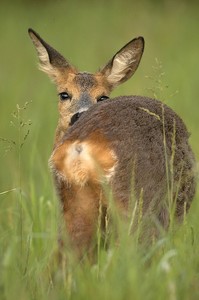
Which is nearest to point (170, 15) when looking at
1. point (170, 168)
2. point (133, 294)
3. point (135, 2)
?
point (135, 2)

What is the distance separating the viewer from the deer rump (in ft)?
19.2

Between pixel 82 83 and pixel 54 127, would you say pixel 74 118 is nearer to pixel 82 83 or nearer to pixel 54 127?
pixel 82 83

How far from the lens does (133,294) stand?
4.84 m

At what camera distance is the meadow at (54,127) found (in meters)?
5.20

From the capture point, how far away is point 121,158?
5.86 m

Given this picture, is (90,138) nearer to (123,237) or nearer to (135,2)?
(123,237)

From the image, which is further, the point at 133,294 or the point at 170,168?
the point at 170,168

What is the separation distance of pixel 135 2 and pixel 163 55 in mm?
4559

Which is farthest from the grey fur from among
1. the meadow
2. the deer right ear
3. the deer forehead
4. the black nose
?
the deer right ear

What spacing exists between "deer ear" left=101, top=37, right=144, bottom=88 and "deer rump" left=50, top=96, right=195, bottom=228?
2.63 meters

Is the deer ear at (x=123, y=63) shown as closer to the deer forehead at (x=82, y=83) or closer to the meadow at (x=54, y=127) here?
the deer forehead at (x=82, y=83)

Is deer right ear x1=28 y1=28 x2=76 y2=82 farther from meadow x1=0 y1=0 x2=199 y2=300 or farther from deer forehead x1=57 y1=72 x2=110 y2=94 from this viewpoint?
meadow x1=0 y1=0 x2=199 y2=300

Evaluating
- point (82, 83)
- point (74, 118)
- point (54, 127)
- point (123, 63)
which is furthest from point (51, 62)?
point (54, 127)

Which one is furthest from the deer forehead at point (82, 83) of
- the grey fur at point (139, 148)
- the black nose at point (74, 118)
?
the grey fur at point (139, 148)
